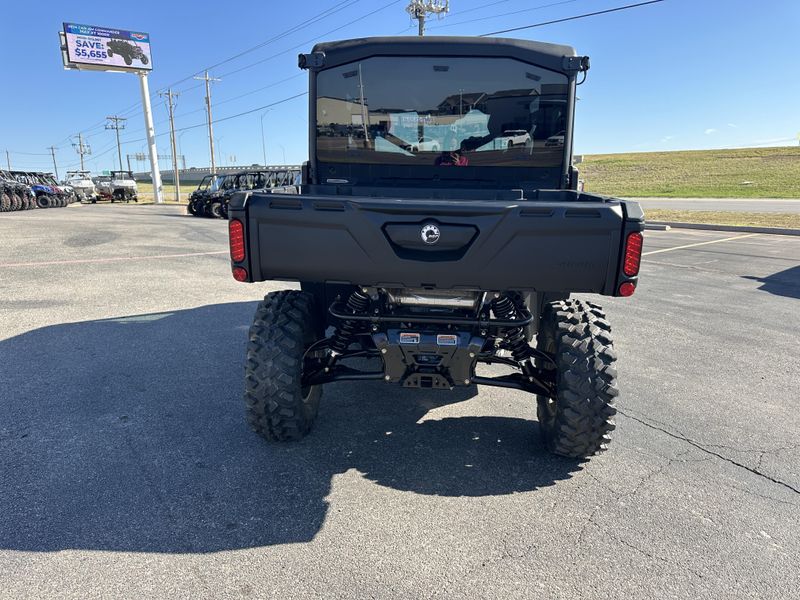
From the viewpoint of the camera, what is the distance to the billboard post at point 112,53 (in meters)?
40.3

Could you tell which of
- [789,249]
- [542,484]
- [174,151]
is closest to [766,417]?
[542,484]

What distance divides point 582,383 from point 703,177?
56274 millimetres

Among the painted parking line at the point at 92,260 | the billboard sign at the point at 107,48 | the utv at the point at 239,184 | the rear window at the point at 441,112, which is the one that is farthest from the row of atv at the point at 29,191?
the rear window at the point at 441,112

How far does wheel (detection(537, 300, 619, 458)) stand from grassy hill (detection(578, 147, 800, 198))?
36139mm

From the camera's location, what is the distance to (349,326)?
10.9 ft

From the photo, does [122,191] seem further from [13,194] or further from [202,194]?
[202,194]

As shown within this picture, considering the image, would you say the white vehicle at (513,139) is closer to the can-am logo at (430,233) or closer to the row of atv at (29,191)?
the can-am logo at (430,233)

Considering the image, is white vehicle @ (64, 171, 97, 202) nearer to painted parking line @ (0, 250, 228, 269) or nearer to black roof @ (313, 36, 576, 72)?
painted parking line @ (0, 250, 228, 269)

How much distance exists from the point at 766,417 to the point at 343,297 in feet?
11.3

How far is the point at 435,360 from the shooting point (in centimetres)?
297

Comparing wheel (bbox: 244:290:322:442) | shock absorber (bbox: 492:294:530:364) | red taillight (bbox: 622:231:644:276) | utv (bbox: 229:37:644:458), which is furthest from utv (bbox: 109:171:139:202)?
red taillight (bbox: 622:231:644:276)

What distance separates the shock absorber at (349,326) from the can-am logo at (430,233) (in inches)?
30.2

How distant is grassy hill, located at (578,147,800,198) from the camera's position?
3947 centimetres

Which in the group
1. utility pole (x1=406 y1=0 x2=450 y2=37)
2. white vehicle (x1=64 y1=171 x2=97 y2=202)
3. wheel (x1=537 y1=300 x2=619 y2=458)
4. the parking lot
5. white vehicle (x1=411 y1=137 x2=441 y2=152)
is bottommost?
the parking lot
